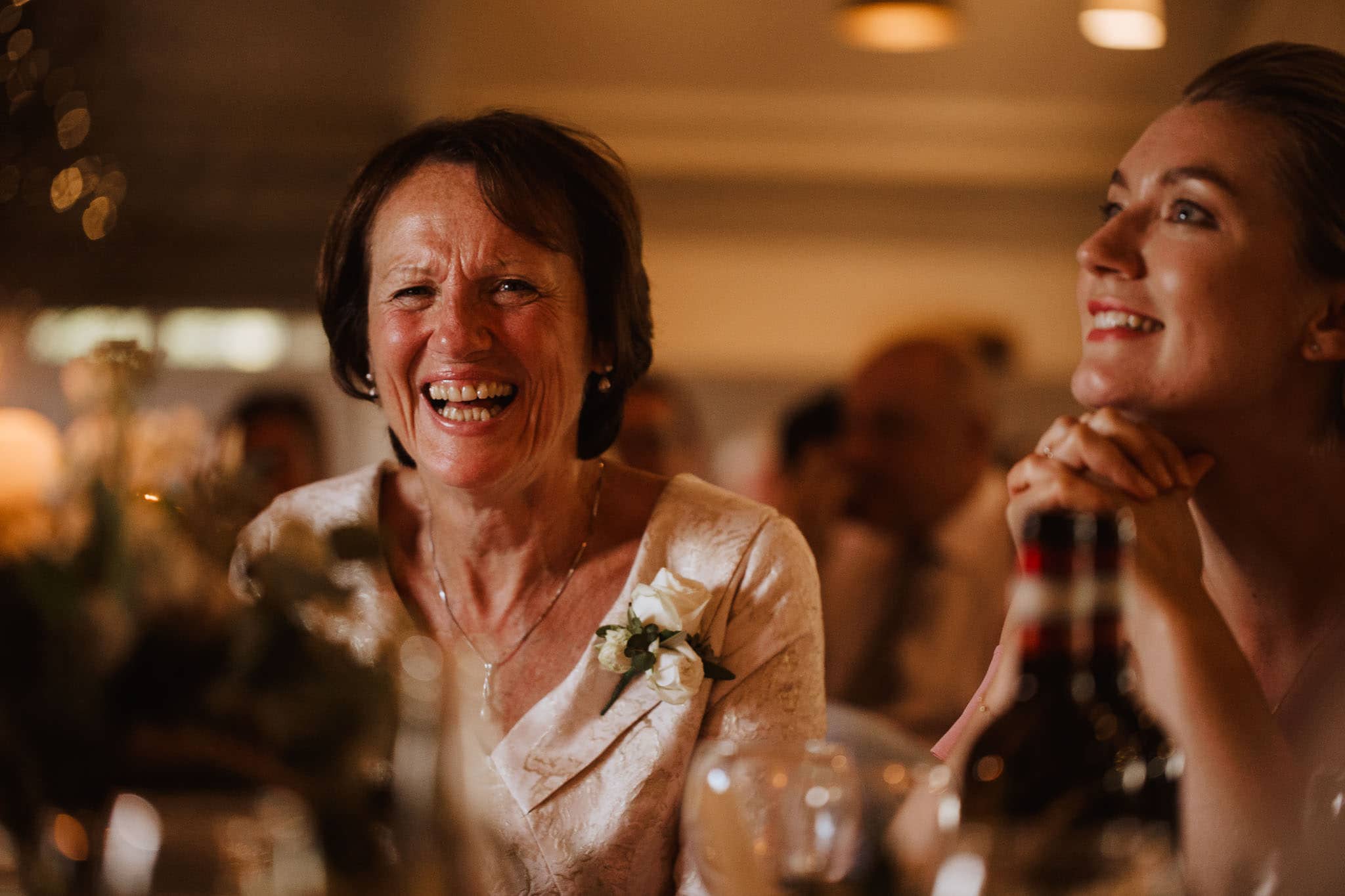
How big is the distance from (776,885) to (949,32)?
427 centimetres

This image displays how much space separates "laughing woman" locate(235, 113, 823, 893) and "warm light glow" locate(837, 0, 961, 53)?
2.93 m

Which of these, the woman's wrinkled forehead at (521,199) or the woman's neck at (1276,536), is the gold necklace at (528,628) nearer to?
the woman's wrinkled forehead at (521,199)

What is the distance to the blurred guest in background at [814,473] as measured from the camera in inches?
159

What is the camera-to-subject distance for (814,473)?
4320mm

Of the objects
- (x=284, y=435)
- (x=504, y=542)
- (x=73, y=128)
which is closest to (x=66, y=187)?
(x=73, y=128)

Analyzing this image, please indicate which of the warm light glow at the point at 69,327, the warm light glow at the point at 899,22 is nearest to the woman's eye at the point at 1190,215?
the warm light glow at the point at 899,22

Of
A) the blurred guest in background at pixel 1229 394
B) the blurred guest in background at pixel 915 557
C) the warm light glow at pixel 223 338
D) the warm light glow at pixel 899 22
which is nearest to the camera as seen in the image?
the blurred guest in background at pixel 1229 394

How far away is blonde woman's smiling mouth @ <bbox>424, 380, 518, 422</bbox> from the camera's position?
1654 millimetres

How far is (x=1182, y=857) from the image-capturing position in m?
1.02

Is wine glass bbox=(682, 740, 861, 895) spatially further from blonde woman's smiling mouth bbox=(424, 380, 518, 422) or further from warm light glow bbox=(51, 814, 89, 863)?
blonde woman's smiling mouth bbox=(424, 380, 518, 422)

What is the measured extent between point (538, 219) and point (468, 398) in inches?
9.9

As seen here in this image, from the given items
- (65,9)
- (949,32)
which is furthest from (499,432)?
(65,9)

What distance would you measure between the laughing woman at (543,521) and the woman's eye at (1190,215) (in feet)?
2.22

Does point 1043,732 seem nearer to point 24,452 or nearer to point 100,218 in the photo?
point 24,452
